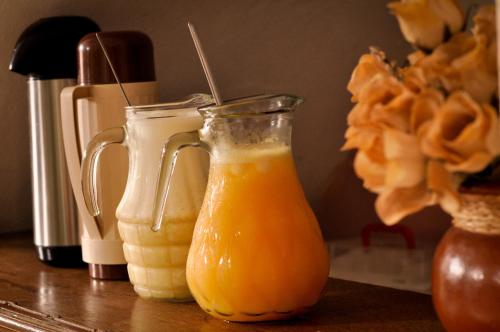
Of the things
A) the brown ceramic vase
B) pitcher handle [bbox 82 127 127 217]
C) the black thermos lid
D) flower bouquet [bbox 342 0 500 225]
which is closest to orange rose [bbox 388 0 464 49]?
flower bouquet [bbox 342 0 500 225]

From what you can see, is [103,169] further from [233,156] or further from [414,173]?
[414,173]

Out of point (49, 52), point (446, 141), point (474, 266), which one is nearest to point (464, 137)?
point (446, 141)

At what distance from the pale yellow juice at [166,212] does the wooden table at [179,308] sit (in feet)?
0.10

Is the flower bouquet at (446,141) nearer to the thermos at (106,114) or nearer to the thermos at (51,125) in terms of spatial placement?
the thermos at (106,114)

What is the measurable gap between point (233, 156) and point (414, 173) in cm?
25

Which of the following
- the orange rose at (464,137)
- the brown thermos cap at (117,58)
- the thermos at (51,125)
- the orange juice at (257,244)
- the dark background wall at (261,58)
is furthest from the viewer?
the dark background wall at (261,58)

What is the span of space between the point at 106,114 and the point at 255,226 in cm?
35

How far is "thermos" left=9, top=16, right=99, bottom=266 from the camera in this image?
1230 mm

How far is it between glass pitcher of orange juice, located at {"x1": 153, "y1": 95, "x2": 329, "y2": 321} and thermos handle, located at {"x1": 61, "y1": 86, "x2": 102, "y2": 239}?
26 centimetres

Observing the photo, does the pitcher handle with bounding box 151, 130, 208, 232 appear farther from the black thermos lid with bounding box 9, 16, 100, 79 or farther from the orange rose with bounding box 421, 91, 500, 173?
the black thermos lid with bounding box 9, 16, 100, 79

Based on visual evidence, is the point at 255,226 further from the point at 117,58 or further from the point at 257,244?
the point at 117,58

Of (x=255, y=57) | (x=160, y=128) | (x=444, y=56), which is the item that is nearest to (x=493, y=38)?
(x=444, y=56)

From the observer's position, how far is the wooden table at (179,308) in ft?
2.77

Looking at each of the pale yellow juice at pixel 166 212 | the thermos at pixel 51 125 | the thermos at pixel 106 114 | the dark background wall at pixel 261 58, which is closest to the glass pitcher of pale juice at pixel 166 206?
the pale yellow juice at pixel 166 212
